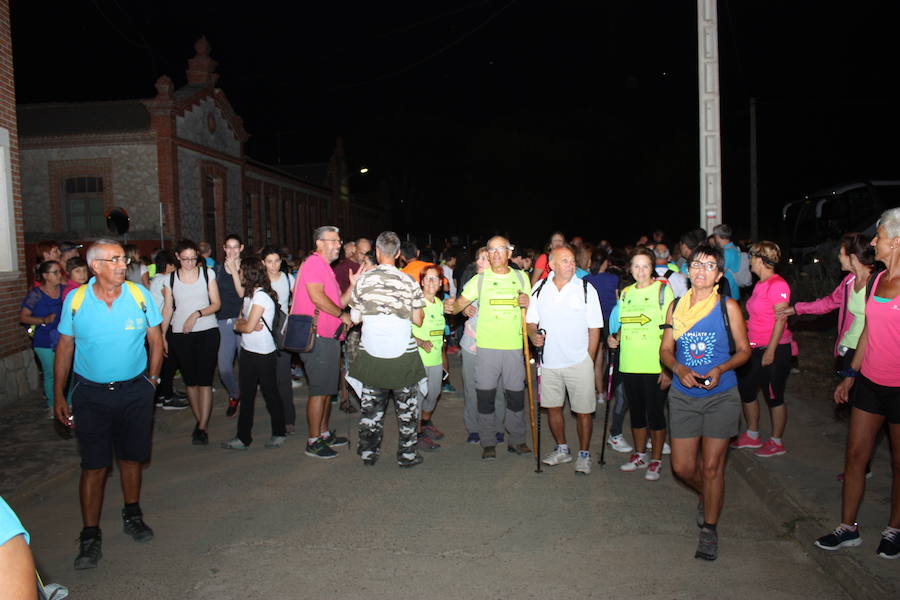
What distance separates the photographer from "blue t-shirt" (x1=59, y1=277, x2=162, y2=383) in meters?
5.16

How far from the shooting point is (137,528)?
545 centimetres

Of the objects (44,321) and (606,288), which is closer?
(606,288)

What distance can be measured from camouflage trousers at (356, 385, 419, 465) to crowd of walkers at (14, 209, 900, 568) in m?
0.01

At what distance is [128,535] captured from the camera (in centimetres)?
556

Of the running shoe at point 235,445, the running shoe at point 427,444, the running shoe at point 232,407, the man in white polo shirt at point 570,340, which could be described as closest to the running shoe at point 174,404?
the running shoe at point 232,407

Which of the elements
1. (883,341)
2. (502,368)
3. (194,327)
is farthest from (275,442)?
Answer: (883,341)

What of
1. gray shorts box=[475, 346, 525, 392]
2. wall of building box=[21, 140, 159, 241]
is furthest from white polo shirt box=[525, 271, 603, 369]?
wall of building box=[21, 140, 159, 241]

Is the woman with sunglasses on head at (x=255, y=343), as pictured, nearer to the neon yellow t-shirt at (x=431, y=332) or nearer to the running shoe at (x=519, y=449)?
the neon yellow t-shirt at (x=431, y=332)

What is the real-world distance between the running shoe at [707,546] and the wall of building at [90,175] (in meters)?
24.6

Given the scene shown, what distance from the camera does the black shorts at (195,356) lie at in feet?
26.9

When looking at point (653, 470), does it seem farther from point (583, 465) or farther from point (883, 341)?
point (883, 341)

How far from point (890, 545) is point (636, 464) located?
8.66 ft

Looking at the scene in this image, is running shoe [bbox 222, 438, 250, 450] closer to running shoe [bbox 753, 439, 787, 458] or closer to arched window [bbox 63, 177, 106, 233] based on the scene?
running shoe [bbox 753, 439, 787, 458]

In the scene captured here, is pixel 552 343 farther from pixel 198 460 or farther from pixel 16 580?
pixel 16 580
